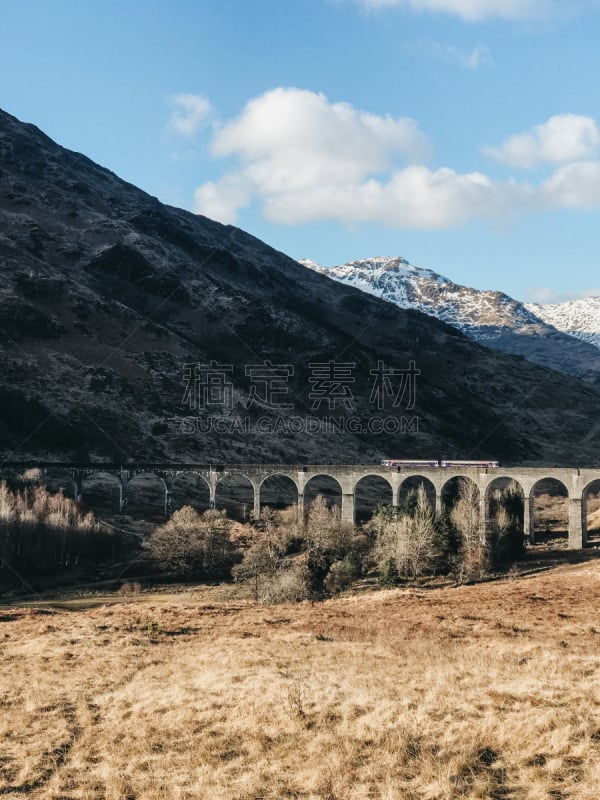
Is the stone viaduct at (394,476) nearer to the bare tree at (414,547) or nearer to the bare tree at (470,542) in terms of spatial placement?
the bare tree at (470,542)

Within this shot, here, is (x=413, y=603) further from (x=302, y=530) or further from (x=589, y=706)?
(x=302, y=530)

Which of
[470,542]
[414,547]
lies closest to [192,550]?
[414,547]

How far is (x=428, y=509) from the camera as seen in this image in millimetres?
68062

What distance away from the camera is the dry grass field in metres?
13.1

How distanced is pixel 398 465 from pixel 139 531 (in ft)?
129

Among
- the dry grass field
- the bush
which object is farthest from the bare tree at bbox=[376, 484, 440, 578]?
the dry grass field

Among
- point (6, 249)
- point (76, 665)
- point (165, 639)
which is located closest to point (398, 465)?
point (165, 639)

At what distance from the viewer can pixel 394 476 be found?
9306cm

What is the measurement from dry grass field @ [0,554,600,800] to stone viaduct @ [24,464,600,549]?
48581 millimetres

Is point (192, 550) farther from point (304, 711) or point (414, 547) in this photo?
point (304, 711)

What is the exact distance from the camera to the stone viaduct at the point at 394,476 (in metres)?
77.6

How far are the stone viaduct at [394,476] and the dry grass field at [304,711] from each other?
48.6 meters

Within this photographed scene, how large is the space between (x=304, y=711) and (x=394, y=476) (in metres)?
77.2

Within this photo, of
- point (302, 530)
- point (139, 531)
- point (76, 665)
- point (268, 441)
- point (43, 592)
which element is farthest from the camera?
point (268, 441)
